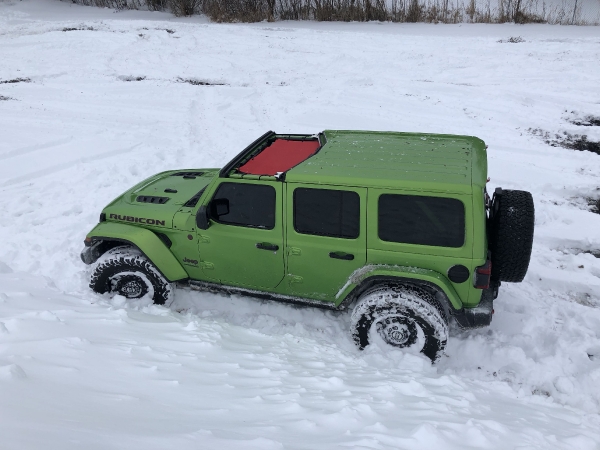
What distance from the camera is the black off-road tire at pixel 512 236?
13.4ft

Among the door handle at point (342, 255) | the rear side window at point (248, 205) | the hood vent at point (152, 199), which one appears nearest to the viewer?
the door handle at point (342, 255)

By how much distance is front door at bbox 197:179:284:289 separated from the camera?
4500mm

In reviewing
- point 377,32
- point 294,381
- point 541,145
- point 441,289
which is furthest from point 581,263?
point 377,32

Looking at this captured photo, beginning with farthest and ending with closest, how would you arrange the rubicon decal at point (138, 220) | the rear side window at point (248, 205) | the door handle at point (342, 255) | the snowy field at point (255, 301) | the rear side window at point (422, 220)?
the rubicon decal at point (138, 220) < the rear side window at point (248, 205) < the door handle at point (342, 255) < the rear side window at point (422, 220) < the snowy field at point (255, 301)

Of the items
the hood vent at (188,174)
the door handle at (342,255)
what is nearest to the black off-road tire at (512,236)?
the door handle at (342,255)

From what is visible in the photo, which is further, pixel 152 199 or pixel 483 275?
pixel 152 199

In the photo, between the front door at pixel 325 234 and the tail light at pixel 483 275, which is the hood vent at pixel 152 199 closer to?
the front door at pixel 325 234

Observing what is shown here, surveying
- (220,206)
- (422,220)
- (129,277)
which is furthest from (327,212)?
(129,277)

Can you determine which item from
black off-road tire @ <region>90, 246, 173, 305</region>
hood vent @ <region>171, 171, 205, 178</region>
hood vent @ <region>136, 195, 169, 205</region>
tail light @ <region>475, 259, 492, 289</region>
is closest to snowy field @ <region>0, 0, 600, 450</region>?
black off-road tire @ <region>90, 246, 173, 305</region>

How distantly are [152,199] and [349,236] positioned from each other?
2343 mm

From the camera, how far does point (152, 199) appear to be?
5.28m

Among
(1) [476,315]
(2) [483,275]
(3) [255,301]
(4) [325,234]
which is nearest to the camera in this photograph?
(2) [483,275]

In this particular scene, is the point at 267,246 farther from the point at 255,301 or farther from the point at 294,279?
the point at 255,301

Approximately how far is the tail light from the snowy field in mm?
885
